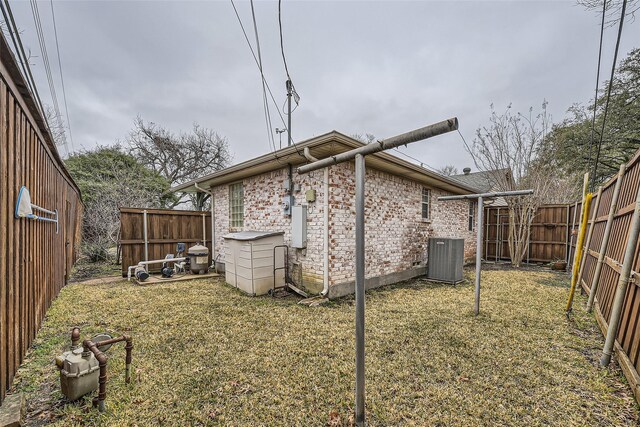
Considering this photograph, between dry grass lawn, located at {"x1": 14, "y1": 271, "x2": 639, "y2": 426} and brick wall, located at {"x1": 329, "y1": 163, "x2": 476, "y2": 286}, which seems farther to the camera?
brick wall, located at {"x1": 329, "y1": 163, "x2": 476, "y2": 286}

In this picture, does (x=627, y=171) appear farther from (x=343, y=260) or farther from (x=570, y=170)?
(x=570, y=170)

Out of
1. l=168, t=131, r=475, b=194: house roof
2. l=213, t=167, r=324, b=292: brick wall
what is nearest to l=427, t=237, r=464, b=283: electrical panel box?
l=168, t=131, r=475, b=194: house roof

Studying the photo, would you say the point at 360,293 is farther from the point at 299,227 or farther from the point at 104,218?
the point at 104,218

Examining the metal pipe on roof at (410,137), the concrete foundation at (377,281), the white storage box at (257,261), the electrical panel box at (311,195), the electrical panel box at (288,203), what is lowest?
the concrete foundation at (377,281)

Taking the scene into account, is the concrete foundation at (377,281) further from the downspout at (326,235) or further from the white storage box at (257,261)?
the white storage box at (257,261)

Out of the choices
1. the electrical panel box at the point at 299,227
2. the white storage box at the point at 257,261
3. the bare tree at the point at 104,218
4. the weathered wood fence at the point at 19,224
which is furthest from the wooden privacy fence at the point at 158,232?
the electrical panel box at the point at 299,227

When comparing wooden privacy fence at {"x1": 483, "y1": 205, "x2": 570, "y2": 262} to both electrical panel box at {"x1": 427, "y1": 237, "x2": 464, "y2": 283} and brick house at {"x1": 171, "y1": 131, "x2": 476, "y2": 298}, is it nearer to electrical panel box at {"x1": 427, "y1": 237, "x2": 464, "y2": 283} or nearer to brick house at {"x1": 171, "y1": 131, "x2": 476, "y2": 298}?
brick house at {"x1": 171, "y1": 131, "x2": 476, "y2": 298}

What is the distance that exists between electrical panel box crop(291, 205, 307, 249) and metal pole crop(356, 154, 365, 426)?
3.44 m

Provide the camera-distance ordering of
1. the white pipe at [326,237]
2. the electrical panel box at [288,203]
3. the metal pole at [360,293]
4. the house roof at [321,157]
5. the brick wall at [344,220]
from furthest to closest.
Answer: the electrical panel box at [288,203]
the brick wall at [344,220]
the white pipe at [326,237]
the house roof at [321,157]
the metal pole at [360,293]

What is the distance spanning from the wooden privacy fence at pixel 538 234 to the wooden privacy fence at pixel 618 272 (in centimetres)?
524

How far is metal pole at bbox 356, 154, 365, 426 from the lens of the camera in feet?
5.94

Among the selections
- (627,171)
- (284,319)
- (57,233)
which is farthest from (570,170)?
(57,233)

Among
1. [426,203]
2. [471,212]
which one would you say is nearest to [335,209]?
[426,203]

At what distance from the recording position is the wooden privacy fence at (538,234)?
9539 mm
